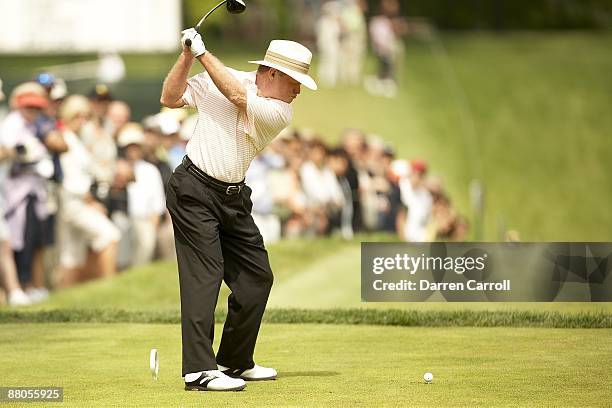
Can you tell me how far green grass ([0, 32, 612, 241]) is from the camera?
104 feet

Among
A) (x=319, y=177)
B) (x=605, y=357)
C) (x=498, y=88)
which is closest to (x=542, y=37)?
(x=498, y=88)

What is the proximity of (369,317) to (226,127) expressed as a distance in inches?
122

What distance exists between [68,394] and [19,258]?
27.7ft

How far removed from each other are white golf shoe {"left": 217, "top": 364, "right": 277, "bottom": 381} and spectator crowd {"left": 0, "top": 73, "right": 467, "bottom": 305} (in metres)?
4.70

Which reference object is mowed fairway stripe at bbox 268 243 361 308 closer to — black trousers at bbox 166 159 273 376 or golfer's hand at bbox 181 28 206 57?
black trousers at bbox 166 159 273 376

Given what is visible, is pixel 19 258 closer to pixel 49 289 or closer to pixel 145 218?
pixel 49 289

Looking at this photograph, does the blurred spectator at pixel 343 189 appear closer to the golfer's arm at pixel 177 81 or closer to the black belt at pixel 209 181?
the black belt at pixel 209 181

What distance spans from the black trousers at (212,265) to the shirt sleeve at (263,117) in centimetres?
35

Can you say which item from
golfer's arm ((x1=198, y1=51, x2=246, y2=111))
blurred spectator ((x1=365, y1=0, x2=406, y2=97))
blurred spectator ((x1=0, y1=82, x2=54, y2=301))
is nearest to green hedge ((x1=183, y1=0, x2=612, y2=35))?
blurred spectator ((x1=365, y1=0, x2=406, y2=97))

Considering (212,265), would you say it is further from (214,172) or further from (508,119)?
Result: (508,119)

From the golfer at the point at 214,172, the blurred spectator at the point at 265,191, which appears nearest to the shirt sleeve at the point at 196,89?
the golfer at the point at 214,172

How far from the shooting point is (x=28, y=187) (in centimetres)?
1504

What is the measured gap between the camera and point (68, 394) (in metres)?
7.10

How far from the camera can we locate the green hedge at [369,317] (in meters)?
9.73
